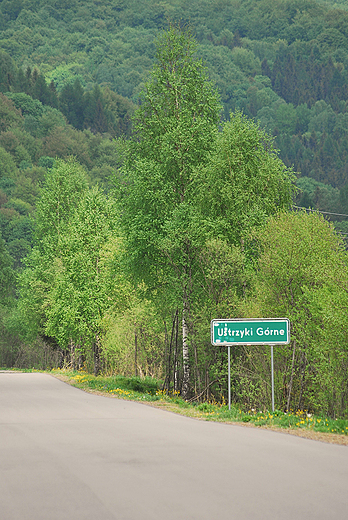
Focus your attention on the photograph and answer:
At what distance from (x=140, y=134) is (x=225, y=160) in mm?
4918

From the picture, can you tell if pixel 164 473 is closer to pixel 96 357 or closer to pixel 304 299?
pixel 304 299

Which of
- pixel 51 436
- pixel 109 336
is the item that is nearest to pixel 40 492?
pixel 51 436

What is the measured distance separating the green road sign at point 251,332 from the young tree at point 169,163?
22.9 feet

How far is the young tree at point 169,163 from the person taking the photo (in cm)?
2530

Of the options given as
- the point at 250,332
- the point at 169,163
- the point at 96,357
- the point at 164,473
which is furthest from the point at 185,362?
the point at 164,473

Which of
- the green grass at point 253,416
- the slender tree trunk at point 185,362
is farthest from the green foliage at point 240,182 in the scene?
the green grass at point 253,416

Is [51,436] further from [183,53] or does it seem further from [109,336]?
[109,336]

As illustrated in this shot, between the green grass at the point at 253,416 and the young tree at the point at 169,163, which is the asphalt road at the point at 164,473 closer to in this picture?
the green grass at the point at 253,416

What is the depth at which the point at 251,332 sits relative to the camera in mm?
17422

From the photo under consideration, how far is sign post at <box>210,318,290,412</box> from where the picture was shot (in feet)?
56.4

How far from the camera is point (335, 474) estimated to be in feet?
27.8

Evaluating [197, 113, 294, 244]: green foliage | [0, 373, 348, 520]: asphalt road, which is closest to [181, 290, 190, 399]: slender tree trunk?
[197, 113, 294, 244]: green foliage

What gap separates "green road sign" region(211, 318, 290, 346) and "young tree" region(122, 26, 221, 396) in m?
6.98

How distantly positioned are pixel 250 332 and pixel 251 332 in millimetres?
27
